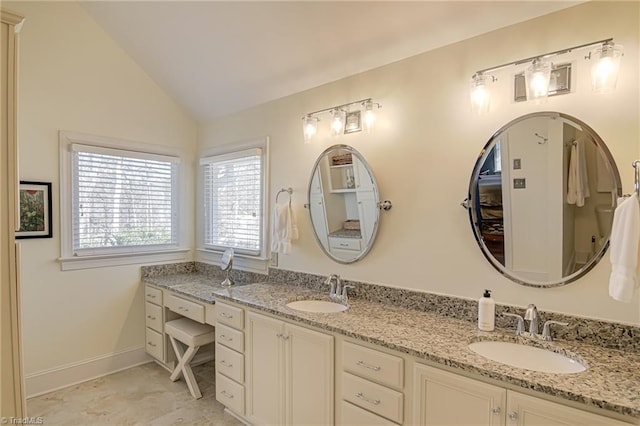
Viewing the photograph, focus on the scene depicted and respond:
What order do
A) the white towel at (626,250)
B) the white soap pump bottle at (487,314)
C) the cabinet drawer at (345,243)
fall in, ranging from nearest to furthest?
the white towel at (626,250)
the white soap pump bottle at (487,314)
the cabinet drawer at (345,243)

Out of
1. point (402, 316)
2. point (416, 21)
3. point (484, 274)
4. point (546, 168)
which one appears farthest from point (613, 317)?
point (416, 21)

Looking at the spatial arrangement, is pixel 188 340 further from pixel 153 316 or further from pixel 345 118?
pixel 345 118

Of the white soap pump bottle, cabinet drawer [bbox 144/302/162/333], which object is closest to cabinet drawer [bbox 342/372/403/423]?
the white soap pump bottle

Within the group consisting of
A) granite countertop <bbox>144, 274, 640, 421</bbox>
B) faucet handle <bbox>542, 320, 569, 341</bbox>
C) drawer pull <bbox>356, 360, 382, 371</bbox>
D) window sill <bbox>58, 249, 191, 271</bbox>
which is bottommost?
drawer pull <bbox>356, 360, 382, 371</bbox>

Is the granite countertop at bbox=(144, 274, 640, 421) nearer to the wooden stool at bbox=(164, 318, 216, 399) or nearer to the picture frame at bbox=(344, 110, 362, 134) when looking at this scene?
the wooden stool at bbox=(164, 318, 216, 399)

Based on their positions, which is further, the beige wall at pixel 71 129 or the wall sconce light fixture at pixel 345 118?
the beige wall at pixel 71 129

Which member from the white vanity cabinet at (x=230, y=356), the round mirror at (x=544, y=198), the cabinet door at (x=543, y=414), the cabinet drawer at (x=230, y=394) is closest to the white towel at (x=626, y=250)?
the round mirror at (x=544, y=198)

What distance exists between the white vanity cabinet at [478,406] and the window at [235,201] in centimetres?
199

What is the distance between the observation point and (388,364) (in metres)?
1.67

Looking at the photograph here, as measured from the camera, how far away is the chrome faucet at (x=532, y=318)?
1675 millimetres

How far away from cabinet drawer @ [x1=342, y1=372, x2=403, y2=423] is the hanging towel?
1.24 m

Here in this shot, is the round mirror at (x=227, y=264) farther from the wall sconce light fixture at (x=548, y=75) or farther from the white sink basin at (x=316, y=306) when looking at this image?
the wall sconce light fixture at (x=548, y=75)

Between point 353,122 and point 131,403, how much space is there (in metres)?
2.78

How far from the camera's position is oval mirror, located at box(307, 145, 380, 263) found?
2.45 m
